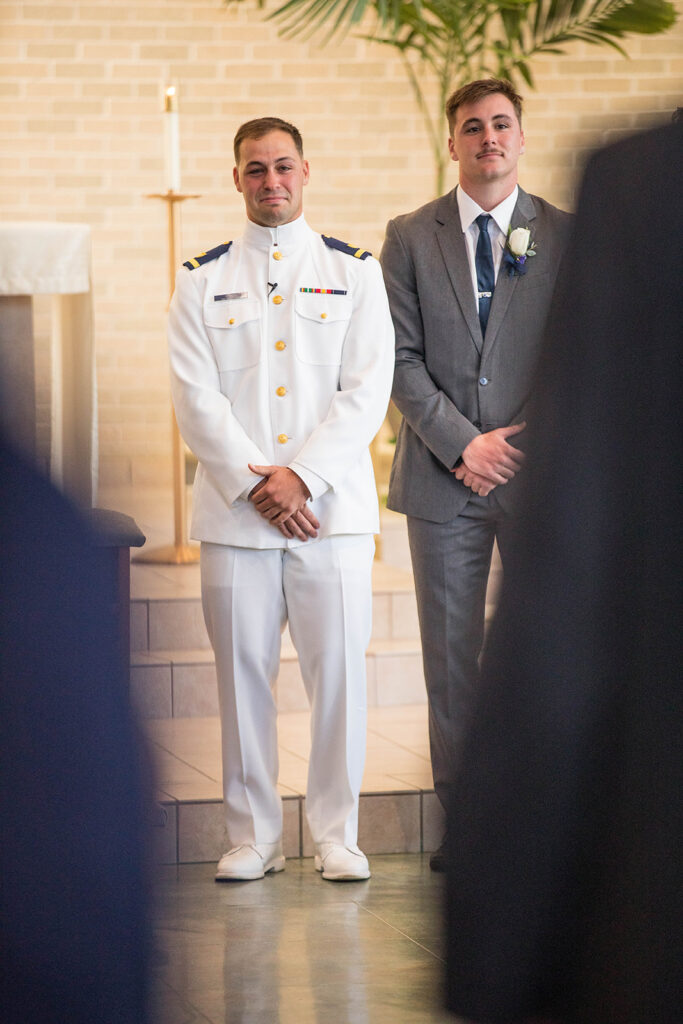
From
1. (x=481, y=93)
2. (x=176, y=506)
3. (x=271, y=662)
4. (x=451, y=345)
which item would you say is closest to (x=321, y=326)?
(x=451, y=345)

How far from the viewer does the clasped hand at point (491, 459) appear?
10.3 feet

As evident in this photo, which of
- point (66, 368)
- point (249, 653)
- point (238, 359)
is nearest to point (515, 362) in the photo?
point (238, 359)

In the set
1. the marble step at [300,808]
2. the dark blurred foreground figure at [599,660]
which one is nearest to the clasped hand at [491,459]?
the marble step at [300,808]

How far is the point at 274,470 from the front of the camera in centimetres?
315

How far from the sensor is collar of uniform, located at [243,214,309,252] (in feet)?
10.7

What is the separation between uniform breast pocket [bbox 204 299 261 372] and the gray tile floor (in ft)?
3.99

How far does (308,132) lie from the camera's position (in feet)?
24.1

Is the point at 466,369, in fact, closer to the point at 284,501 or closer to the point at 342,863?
the point at 284,501

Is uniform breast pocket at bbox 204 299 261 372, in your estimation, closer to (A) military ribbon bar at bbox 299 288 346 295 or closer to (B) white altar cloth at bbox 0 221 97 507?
(A) military ribbon bar at bbox 299 288 346 295

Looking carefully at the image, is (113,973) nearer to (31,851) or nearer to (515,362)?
(31,851)

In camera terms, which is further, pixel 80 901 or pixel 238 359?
pixel 238 359

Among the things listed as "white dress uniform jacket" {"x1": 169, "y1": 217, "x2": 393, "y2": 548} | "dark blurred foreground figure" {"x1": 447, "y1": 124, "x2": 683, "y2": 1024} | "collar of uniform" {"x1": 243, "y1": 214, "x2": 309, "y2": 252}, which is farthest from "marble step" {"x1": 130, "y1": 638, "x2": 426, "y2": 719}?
"dark blurred foreground figure" {"x1": 447, "y1": 124, "x2": 683, "y2": 1024}

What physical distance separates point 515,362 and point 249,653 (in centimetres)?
91

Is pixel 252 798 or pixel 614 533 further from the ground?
pixel 614 533
